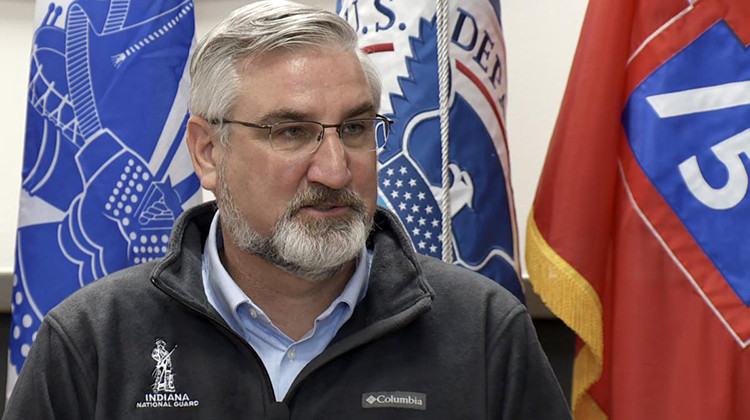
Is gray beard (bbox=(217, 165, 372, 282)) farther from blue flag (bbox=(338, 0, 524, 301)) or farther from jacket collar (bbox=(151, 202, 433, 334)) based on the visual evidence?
blue flag (bbox=(338, 0, 524, 301))

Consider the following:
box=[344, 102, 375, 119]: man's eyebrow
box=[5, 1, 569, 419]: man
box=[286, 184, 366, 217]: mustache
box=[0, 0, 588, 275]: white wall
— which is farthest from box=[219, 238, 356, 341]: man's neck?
box=[0, 0, 588, 275]: white wall

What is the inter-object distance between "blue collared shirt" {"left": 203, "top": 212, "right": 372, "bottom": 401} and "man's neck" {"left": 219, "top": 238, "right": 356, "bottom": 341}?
0.02m

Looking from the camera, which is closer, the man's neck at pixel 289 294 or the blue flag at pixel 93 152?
the man's neck at pixel 289 294

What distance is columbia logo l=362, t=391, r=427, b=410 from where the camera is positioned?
4.45ft

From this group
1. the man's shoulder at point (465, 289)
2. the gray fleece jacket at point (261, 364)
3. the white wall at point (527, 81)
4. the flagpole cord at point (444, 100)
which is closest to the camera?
the gray fleece jacket at point (261, 364)

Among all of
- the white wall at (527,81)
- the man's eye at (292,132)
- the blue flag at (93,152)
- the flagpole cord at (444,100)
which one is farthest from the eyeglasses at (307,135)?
the white wall at (527,81)

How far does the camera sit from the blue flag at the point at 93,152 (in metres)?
1.99

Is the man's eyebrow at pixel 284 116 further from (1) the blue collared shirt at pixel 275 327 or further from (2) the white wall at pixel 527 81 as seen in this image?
(2) the white wall at pixel 527 81

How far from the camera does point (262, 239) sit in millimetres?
1412

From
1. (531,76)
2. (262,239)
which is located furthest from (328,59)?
(531,76)

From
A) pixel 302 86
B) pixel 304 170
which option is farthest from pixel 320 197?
pixel 302 86

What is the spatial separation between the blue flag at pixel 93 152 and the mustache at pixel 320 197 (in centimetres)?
71

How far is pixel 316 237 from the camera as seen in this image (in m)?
1.37

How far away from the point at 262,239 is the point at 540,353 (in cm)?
42
